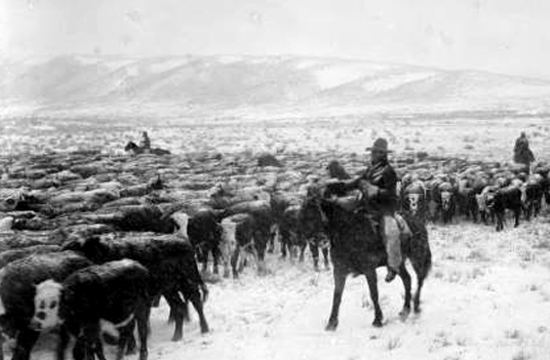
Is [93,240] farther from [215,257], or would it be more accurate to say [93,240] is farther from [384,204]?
[215,257]

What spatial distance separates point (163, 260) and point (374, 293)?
8.85 feet

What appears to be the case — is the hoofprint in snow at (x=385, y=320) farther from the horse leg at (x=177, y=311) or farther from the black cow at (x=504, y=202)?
the black cow at (x=504, y=202)

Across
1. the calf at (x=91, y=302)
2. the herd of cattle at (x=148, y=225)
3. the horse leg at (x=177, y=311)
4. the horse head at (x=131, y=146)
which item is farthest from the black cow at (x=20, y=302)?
the horse head at (x=131, y=146)

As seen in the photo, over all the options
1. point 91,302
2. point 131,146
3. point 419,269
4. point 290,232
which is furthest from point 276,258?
point 131,146

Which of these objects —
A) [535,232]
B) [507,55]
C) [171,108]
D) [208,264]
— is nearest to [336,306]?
[208,264]

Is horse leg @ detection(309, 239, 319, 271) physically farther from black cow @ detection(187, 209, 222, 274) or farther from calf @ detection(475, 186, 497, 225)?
calf @ detection(475, 186, 497, 225)

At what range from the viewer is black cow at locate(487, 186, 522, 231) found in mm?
16500

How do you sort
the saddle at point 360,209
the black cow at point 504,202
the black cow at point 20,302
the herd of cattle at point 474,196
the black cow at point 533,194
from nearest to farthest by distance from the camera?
the black cow at point 20,302 → the saddle at point 360,209 → the black cow at point 504,202 → the herd of cattle at point 474,196 → the black cow at point 533,194

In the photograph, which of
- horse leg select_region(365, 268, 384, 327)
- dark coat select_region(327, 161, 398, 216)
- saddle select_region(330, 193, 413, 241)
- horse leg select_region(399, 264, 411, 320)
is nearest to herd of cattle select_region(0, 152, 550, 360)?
saddle select_region(330, 193, 413, 241)

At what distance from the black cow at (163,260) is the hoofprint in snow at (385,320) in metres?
0.44

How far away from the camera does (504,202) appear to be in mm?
16609

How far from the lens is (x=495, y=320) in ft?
28.7

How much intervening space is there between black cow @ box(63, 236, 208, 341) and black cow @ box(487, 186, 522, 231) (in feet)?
32.5

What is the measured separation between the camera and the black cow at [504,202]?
1650 centimetres
